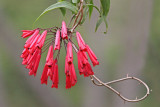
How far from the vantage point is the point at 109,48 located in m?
9.91

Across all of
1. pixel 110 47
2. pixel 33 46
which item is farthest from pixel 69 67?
pixel 110 47

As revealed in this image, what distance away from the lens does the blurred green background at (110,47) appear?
24.2 feet

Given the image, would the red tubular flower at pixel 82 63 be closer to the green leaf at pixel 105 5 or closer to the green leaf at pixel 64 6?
the green leaf at pixel 64 6

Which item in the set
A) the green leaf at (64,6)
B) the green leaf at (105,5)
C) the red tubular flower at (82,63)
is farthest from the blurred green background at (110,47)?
the red tubular flower at (82,63)

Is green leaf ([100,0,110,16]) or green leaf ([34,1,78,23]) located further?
green leaf ([100,0,110,16])

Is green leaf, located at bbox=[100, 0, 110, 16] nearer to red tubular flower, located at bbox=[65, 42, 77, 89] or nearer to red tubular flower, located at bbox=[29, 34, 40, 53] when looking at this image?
red tubular flower, located at bbox=[65, 42, 77, 89]

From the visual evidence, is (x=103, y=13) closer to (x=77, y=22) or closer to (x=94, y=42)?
(x=77, y=22)

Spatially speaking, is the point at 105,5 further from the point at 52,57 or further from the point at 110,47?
the point at 110,47

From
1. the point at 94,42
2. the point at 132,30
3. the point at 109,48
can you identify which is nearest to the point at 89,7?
the point at 132,30

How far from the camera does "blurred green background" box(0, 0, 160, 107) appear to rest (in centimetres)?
736

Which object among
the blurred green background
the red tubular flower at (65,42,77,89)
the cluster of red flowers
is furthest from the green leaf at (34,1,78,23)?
the blurred green background

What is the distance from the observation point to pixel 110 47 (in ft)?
32.6

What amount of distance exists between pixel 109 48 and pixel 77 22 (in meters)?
7.80

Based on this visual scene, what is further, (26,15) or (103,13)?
(26,15)
